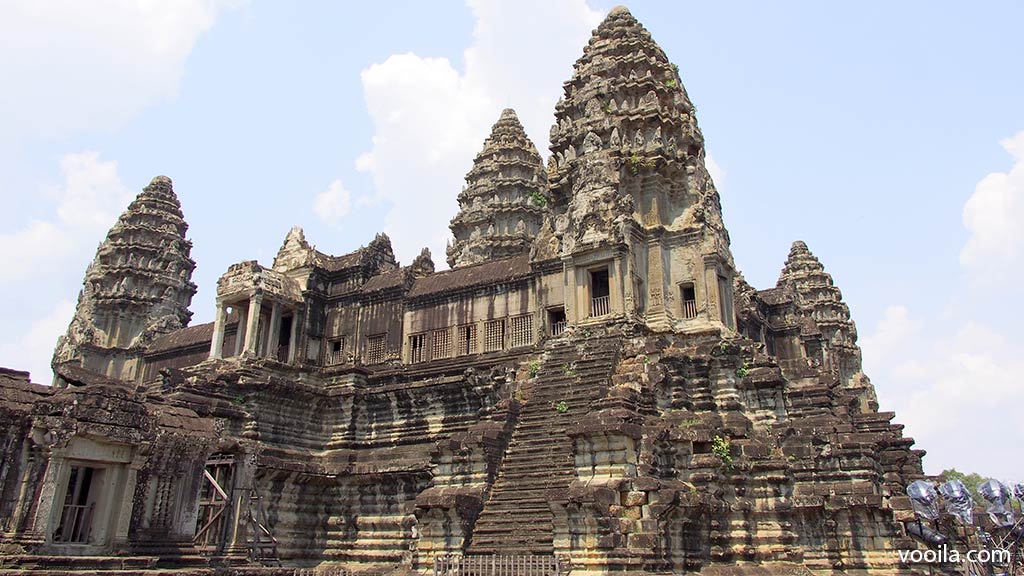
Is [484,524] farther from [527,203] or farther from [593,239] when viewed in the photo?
[527,203]

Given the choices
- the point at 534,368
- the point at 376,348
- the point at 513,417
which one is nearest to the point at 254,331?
the point at 376,348

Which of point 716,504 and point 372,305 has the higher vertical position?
point 372,305

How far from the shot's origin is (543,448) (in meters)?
19.1

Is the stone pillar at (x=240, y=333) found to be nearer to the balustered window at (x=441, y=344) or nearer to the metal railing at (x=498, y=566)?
the balustered window at (x=441, y=344)

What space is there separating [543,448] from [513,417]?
1622 millimetres

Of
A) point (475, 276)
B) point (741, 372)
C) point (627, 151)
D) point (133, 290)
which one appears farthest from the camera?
point (133, 290)

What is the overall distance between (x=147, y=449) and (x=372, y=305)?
1640 cm

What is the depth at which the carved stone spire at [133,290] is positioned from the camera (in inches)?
1570

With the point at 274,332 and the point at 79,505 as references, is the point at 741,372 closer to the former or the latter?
the point at 79,505

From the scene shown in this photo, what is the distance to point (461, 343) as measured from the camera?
27.5 metres

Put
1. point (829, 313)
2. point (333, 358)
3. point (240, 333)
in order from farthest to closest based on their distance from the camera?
point (829, 313)
point (333, 358)
point (240, 333)

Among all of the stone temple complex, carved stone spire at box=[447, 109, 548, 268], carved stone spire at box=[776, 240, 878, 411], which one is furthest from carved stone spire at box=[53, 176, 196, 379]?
carved stone spire at box=[776, 240, 878, 411]

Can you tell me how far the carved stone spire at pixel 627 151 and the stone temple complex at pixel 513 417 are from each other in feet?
0.28

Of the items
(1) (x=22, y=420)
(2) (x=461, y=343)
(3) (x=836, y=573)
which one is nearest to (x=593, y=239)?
(2) (x=461, y=343)
